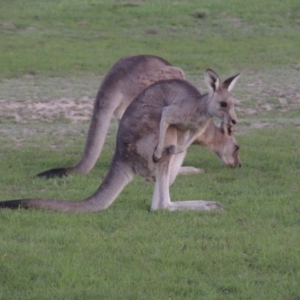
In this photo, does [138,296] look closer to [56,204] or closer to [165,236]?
[165,236]

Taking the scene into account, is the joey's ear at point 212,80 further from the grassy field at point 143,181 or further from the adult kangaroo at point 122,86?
the adult kangaroo at point 122,86

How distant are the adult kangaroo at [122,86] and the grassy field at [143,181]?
496 mm

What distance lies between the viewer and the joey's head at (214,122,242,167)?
923 cm

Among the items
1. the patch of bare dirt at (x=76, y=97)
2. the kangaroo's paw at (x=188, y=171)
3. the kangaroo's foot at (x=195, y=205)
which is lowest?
the patch of bare dirt at (x=76, y=97)

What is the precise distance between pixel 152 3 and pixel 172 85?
1482 cm

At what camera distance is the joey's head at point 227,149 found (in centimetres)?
923

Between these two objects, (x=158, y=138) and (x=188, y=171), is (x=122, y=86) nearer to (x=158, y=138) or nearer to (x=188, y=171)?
(x=188, y=171)

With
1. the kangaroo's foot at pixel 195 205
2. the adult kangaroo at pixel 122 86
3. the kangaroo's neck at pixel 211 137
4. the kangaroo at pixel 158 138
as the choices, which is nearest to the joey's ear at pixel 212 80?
the kangaroo at pixel 158 138

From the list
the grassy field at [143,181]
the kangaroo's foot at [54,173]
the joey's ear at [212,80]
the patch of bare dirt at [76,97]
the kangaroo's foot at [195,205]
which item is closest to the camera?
the grassy field at [143,181]

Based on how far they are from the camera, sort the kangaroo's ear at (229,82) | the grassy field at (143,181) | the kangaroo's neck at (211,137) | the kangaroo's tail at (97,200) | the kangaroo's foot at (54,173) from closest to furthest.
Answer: the grassy field at (143,181) → the kangaroo's tail at (97,200) → the kangaroo's ear at (229,82) → the kangaroo's foot at (54,173) → the kangaroo's neck at (211,137)

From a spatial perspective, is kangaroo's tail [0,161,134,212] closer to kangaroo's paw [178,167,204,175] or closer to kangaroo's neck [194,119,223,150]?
kangaroo's paw [178,167,204,175]

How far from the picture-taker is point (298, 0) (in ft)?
72.4

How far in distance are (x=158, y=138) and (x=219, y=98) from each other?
631 millimetres

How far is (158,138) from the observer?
7.04 m
